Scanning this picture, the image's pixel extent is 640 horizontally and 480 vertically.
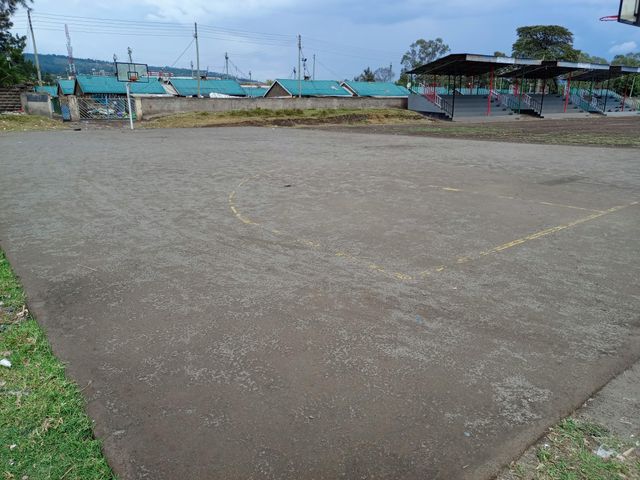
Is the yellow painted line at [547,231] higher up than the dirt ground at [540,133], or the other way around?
the dirt ground at [540,133]

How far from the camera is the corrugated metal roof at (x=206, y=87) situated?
190 ft

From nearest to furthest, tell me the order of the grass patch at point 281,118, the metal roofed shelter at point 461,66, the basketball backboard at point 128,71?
1. the basketball backboard at point 128,71
2. the grass patch at point 281,118
3. the metal roofed shelter at point 461,66

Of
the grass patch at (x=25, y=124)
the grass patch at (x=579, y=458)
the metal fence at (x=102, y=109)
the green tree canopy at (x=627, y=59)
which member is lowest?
the grass patch at (x=579, y=458)

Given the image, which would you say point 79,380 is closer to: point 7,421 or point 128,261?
point 7,421

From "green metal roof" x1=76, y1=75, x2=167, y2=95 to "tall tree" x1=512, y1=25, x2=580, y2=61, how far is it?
6587 cm

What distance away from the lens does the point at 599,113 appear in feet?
173

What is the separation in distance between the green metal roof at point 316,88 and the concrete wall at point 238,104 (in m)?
14.4

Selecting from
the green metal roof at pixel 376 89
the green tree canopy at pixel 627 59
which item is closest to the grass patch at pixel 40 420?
the green metal roof at pixel 376 89

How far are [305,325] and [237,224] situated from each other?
3486 millimetres

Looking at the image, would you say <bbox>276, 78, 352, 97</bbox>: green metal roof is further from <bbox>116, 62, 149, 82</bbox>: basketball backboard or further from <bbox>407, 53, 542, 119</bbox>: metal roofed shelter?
<bbox>116, 62, 149, 82</bbox>: basketball backboard

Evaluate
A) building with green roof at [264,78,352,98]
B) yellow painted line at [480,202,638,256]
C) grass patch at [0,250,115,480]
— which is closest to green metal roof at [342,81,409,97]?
building with green roof at [264,78,352,98]

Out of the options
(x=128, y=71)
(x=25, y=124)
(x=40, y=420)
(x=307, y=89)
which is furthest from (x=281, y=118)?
(x=40, y=420)

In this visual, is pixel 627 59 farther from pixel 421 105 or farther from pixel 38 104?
pixel 38 104

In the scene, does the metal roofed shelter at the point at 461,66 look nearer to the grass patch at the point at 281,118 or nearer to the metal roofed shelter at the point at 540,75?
the metal roofed shelter at the point at 540,75
